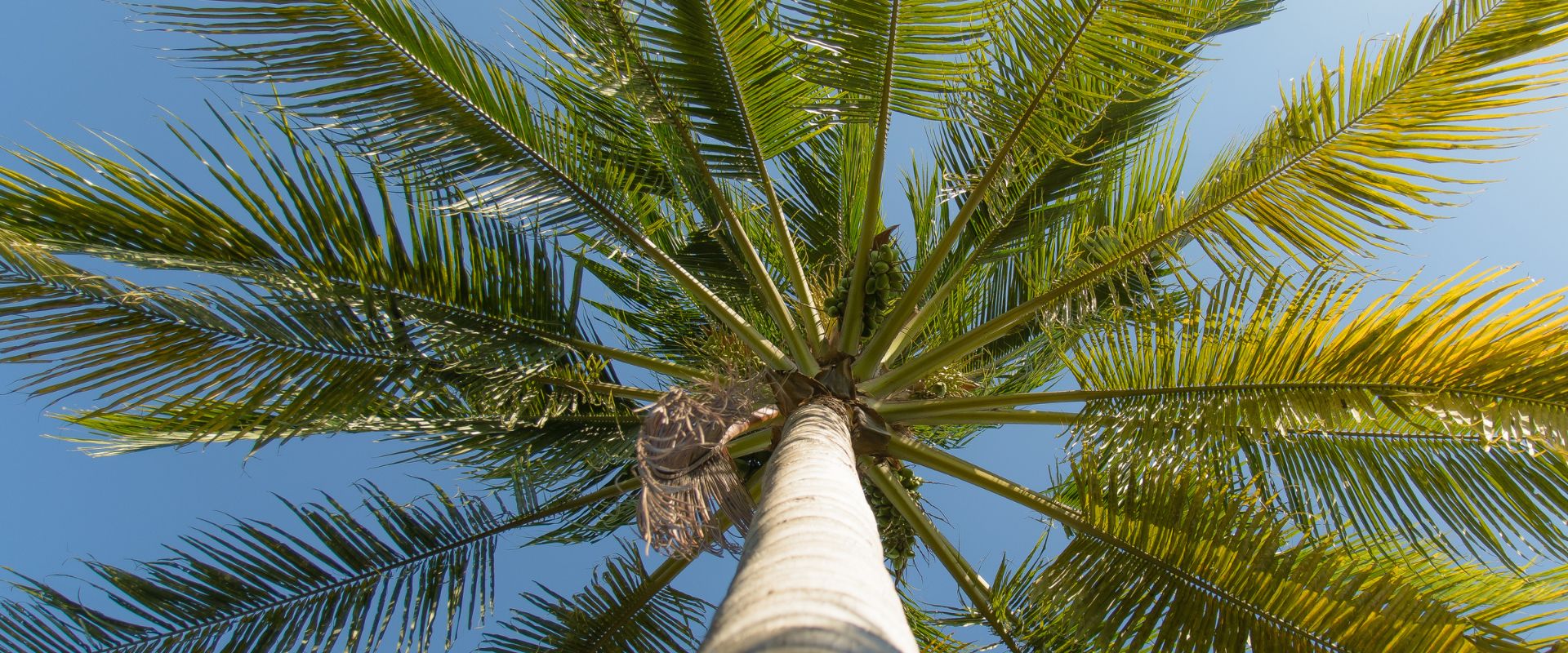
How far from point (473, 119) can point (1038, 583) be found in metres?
2.92

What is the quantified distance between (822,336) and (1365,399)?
2259 mm

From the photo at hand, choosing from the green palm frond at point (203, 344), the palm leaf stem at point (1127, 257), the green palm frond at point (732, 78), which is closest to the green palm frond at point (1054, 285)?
the palm leaf stem at point (1127, 257)

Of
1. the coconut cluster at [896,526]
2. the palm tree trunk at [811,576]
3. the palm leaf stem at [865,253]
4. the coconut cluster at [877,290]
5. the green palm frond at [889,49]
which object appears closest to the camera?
the palm tree trunk at [811,576]

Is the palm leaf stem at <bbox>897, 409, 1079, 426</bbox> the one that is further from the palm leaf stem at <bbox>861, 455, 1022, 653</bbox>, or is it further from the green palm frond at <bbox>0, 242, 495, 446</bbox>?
the green palm frond at <bbox>0, 242, 495, 446</bbox>

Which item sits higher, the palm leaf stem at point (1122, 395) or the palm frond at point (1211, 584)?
the palm leaf stem at point (1122, 395)

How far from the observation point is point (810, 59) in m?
3.83

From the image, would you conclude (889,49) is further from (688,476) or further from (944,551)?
(944,551)

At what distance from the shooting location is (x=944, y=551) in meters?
4.36

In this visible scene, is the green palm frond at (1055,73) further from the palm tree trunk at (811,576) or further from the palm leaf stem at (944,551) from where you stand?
the palm tree trunk at (811,576)

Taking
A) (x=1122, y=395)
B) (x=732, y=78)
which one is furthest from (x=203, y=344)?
(x=1122, y=395)

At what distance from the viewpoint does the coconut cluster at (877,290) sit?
455 cm

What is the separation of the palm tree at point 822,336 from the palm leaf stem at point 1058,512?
2 cm

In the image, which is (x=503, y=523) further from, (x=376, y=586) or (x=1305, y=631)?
(x=1305, y=631)

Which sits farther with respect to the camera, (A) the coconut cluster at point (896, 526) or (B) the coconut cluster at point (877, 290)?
(A) the coconut cluster at point (896, 526)
